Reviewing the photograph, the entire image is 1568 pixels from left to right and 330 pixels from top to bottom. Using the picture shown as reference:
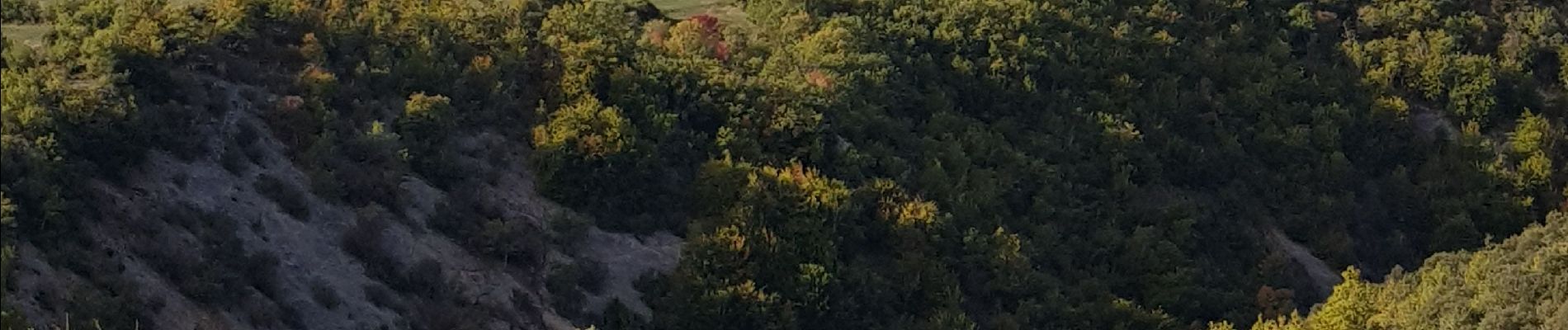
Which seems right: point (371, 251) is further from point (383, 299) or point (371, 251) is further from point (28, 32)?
point (28, 32)

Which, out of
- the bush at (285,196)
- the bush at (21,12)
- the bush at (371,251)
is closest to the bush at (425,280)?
the bush at (371,251)

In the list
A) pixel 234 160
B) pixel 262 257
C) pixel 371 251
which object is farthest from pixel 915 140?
pixel 262 257

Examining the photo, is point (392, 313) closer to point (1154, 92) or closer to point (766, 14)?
point (766, 14)

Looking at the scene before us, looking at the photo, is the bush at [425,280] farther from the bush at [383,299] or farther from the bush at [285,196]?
the bush at [285,196]

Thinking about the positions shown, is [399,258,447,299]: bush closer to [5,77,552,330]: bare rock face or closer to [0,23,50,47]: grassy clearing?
[5,77,552,330]: bare rock face

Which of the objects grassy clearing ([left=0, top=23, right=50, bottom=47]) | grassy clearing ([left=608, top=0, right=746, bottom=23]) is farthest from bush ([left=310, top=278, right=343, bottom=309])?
grassy clearing ([left=608, top=0, right=746, bottom=23])

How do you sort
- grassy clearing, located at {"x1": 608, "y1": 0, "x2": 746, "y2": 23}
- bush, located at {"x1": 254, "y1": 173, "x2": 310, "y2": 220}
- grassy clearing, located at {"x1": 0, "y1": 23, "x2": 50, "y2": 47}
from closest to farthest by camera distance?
bush, located at {"x1": 254, "y1": 173, "x2": 310, "y2": 220}
grassy clearing, located at {"x1": 0, "y1": 23, "x2": 50, "y2": 47}
grassy clearing, located at {"x1": 608, "y1": 0, "x2": 746, "y2": 23}
